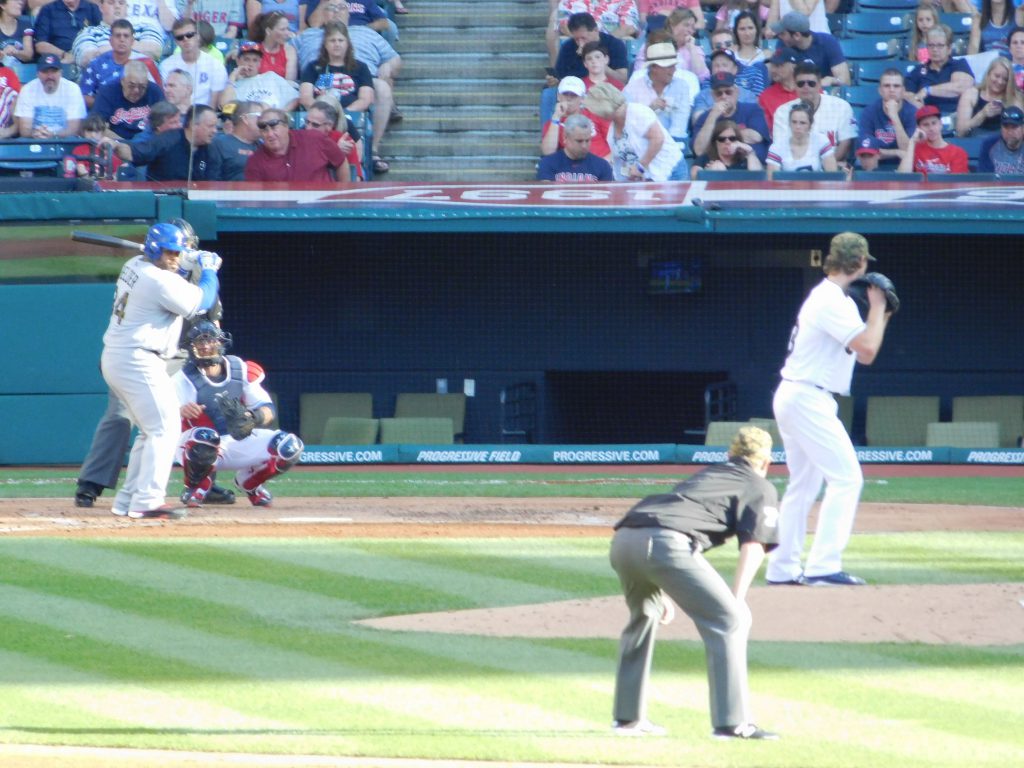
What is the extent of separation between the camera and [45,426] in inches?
498

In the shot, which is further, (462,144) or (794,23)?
(462,144)

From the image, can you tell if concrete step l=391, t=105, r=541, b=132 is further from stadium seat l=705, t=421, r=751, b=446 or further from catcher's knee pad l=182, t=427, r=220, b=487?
catcher's knee pad l=182, t=427, r=220, b=487

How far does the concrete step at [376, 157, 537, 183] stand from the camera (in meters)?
15.3

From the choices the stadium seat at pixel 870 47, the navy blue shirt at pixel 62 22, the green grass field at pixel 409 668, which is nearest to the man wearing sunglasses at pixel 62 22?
the navy blue shirt at pixel 62 22

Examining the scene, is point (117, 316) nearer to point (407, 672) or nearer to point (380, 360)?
point (407, 672)

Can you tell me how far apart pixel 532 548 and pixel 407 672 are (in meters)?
2.61

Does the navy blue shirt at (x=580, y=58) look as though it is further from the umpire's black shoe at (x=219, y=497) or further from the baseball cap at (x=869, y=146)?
the umpire's black shoe at (x=219, y=497)

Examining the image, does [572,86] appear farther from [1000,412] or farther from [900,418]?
[1000,412]

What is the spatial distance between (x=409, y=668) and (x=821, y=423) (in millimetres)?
2225

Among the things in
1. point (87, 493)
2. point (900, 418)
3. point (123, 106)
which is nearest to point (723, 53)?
point (900, 418)

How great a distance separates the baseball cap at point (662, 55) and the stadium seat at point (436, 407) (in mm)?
3343

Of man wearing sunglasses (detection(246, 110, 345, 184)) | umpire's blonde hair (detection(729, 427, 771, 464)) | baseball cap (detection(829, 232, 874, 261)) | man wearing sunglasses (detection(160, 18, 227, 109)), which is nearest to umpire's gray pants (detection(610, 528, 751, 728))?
umpire's blonde hair (detection(729, 427, 771, 464))

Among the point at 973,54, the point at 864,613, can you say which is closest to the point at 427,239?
the point at 973,54

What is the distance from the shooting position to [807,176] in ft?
43.7
